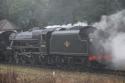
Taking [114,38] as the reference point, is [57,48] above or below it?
below

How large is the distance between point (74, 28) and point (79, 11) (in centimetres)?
1480

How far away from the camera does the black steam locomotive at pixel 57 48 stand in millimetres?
20094

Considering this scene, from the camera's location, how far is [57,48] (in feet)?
72.2

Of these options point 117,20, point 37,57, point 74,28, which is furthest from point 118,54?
point 37,57

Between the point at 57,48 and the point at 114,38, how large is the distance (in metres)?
4.17

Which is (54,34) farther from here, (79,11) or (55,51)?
(79,11)

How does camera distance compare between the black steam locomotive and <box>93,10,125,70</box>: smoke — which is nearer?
<box>93,10,125,70</box>: smoke

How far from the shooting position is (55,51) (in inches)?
875

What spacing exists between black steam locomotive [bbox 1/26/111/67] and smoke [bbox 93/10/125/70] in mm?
401

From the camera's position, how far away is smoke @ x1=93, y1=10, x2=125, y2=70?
19109 millimetres

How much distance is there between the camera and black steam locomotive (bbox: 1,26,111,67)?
20.1m

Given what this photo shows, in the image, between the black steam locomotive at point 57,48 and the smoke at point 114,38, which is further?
the black steam locomotive at point 57,48

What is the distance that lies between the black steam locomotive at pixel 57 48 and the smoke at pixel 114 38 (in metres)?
0.40

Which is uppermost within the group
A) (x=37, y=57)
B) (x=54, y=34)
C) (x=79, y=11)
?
(x=79, y=11)
